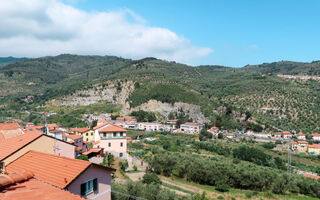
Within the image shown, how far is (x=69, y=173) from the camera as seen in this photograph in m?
8.47

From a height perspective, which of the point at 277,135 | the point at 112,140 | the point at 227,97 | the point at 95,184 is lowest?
the point at 277,135

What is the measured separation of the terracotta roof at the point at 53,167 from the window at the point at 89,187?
75cm

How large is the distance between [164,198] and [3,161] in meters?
12.3

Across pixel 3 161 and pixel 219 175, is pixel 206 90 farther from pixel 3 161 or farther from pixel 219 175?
pixel 3 161

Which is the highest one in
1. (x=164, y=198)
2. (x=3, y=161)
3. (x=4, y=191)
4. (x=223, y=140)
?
(x=4, y=191)

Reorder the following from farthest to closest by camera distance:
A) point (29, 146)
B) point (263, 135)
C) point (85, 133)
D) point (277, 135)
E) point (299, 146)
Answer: point (263, 135) < point (277, 135) < point (299, 146) < point (85, 133) < point (29, 146)

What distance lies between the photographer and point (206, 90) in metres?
132

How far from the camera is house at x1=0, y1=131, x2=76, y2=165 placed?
11.0m

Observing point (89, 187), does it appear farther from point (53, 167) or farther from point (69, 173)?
point (53, 167)

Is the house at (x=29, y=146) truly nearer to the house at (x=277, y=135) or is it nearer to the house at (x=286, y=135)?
the house at (x=286, y=135)

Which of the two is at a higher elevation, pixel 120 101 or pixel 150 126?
pixel 120 101

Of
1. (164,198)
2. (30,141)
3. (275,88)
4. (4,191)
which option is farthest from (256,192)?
(275,88)

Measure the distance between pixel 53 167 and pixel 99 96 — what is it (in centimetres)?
11560

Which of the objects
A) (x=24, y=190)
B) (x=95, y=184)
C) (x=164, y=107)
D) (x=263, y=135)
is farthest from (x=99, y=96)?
(x=24, y=190)
